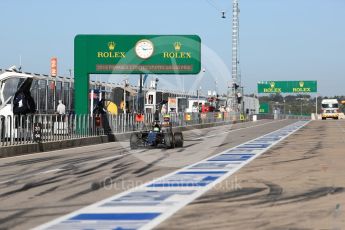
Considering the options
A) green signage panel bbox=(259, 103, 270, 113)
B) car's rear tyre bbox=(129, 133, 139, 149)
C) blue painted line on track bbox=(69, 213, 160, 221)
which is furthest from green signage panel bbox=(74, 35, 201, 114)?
→ green signage panel bbox=(259, 103, 270, 113)

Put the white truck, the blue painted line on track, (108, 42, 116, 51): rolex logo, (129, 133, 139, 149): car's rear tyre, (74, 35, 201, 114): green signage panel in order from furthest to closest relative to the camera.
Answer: the white truck → (108, 42, 116, 51): rolex logo → (74, 35, 201, 114): green signage panel → (129, 133, 139, 149): car's rear tyre → the blue painted line on track

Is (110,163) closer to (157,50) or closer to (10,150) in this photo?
(10,150)

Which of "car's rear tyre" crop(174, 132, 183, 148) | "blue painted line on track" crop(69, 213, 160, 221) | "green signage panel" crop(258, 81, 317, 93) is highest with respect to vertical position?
"green signage panel" crop(258, 81, 317, 93)

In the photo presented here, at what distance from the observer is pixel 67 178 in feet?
43.8

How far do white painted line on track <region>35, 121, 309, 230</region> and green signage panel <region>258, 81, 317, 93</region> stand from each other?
92525 mm

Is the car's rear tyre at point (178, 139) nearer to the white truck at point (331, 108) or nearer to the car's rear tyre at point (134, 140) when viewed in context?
the car's rear tyre at point (134, 140)

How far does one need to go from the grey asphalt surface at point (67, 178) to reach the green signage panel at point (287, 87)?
283 ft

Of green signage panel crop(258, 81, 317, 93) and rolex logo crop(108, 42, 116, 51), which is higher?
green signage panel crop(258, 81, 317, 93)

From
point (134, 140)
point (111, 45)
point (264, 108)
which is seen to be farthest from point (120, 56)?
point (264, 108)

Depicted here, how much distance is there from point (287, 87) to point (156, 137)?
86.6 meters

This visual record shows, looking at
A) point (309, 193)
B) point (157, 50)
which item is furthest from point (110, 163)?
point (157, 50)

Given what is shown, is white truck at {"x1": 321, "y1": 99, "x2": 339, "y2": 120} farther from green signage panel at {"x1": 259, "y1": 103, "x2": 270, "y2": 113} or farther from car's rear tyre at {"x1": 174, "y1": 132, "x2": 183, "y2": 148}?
car's rear tyre at {"x1": 174, "y1": 132, "x2": 183, "y2": 148}

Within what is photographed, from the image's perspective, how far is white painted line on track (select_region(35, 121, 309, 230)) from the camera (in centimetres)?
803

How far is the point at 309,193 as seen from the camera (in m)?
10.6
